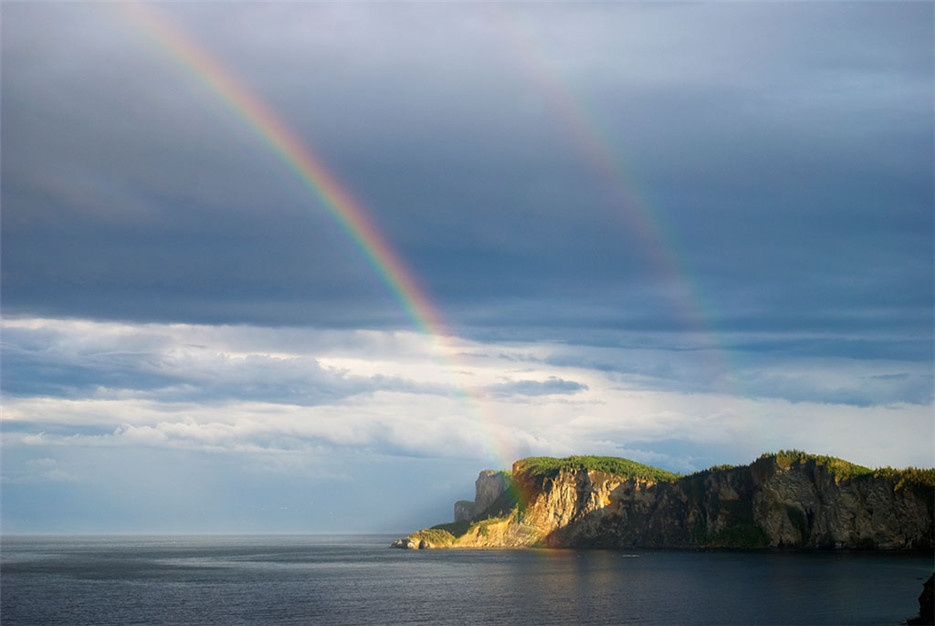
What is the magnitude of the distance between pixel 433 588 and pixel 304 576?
50.1 meters

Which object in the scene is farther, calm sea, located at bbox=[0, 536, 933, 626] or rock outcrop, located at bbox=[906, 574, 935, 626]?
calm sea, located at bbox=[0, 536, 933, 626]

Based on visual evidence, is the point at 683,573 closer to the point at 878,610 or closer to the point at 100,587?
the point at 878,610

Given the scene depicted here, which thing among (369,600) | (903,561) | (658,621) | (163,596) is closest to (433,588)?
(369,600)

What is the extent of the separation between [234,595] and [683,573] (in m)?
86.6

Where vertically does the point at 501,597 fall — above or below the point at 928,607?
below

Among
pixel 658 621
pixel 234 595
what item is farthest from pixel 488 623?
pixel 234 595

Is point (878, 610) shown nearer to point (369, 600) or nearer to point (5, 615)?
point (369, 600)

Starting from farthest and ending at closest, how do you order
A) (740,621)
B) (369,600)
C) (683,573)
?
(683,573), (369,600), (740,621)

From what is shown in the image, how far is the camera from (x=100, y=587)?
16850 centimetres

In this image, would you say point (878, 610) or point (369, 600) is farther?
point (369, 600)

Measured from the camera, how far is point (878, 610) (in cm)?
10669

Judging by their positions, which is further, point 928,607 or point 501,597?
point 501,597

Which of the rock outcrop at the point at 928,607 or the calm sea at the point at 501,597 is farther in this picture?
the calm sea at the point at 501,597

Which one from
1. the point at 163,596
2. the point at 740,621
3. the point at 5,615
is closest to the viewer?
the point at 740,621
